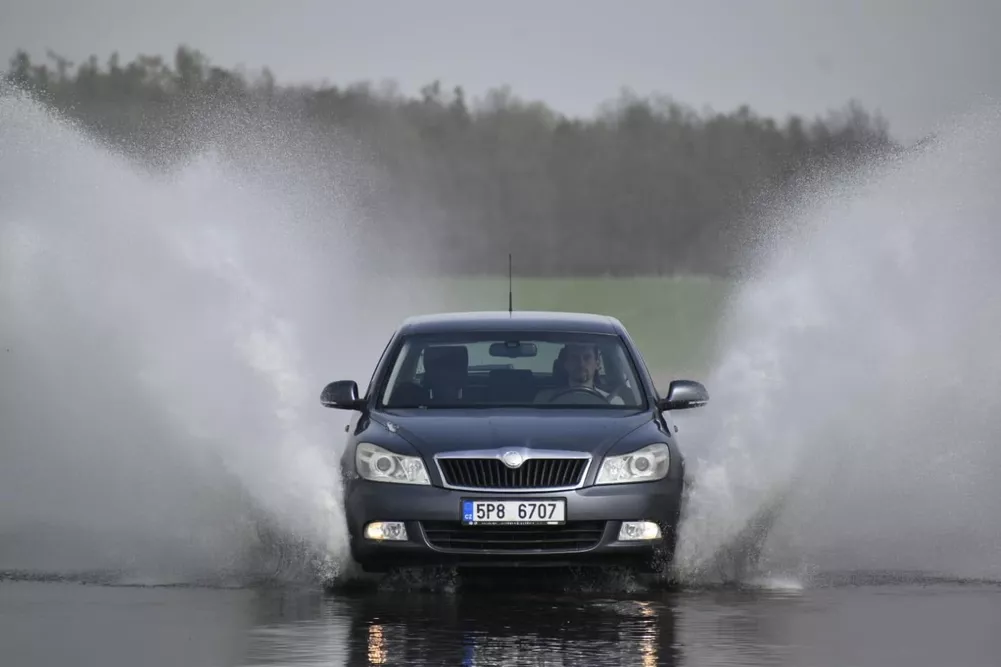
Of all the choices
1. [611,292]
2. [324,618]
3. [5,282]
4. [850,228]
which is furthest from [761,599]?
[611,292]

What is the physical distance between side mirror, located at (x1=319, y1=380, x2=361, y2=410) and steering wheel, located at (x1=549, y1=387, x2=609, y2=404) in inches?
45.8

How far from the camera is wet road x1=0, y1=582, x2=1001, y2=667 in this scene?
1065cm

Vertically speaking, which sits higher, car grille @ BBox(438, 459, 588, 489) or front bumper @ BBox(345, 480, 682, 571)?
car grille @ BBox(438, 459, 588, 489)

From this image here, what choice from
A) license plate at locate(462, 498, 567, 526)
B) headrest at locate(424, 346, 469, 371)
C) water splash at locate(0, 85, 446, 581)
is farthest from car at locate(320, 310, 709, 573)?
water splash at locate(0, 85, 446, 581)

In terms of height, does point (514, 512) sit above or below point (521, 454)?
below

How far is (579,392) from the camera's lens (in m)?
14.4

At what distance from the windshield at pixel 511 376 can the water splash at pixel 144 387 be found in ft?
2.53

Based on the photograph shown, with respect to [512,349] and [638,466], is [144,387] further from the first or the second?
[638,466]

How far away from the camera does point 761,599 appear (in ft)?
42.9

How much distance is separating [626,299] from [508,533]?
41.2 meters

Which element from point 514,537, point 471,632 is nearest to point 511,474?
point 514,537

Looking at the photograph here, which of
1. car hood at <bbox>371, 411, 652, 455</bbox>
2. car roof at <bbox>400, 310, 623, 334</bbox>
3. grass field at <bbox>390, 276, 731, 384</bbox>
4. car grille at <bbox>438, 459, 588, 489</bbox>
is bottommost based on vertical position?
car grille at <bbox>438, 459, 588, 489</bbox>

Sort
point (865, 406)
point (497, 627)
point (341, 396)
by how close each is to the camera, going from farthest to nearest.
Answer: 1. point (865, 406)
2. point (341, 396)
3. point (497, 627)

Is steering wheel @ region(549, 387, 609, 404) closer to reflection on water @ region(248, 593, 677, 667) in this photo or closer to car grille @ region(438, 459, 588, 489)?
car grille @ region(438, 459, 588, 489)
